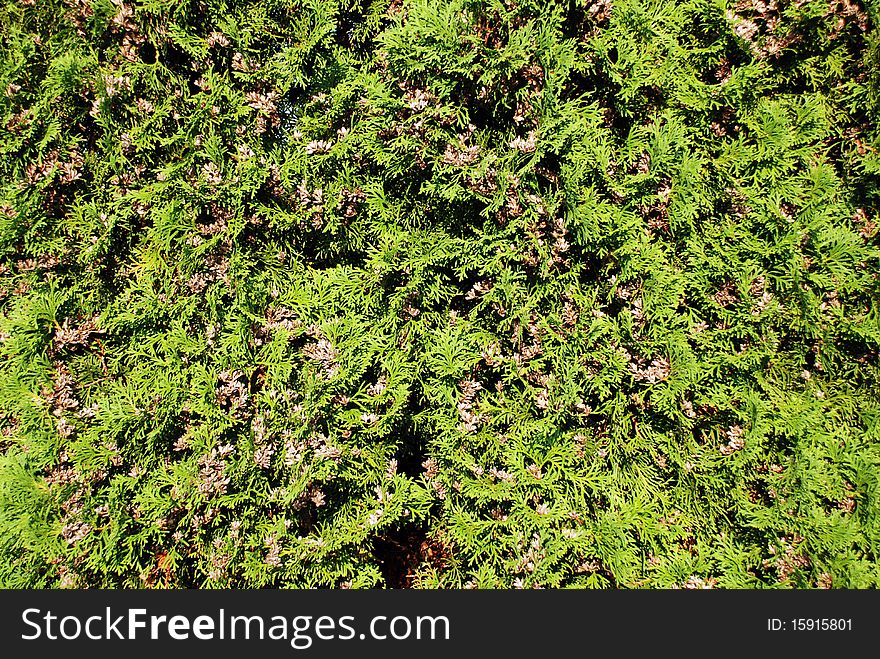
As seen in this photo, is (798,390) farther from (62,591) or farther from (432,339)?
(62,591)

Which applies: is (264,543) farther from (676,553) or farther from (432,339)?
(676,553)

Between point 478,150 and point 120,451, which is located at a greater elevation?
point 478,150

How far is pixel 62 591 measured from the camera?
2432mm

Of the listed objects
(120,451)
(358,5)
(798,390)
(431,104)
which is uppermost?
(358,5)

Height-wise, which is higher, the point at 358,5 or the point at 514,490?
the point at 358,5

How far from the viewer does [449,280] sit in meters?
2.59

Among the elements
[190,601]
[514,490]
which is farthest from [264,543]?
[514,490]

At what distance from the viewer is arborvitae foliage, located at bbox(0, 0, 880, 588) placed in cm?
239

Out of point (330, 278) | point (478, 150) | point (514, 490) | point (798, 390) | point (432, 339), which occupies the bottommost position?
point (514, 490)

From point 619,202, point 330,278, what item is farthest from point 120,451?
point 619,202

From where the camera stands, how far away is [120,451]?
2473 mm

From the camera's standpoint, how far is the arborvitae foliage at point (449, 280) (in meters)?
2.39

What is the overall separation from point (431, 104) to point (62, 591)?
290cm

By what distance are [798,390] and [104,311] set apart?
3428mm
